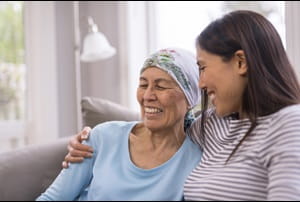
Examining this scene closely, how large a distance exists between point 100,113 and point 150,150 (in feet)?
1.49

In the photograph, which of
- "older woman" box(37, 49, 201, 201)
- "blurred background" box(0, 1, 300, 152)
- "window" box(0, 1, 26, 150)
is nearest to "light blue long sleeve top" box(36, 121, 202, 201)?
"older woman" box(37, 49, 201, 201)

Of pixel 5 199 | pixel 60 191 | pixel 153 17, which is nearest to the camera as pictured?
pixel 60 191

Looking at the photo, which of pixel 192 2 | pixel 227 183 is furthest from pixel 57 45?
pixel 227 183

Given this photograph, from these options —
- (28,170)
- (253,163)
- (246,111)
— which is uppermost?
(246,111)

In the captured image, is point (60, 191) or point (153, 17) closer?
point (60, 191)

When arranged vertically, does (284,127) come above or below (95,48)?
below

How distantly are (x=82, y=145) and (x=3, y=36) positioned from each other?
2085 millimetres

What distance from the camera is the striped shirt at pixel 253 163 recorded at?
1040 mm

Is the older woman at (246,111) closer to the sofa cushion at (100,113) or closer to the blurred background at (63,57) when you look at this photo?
the sofa cushion at (100,113)

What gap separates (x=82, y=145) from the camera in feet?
4.51

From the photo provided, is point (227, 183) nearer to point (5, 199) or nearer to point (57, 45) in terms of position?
point (5, 199)

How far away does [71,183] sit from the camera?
1331 millimetres

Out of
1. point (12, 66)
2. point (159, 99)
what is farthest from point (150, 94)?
point (12, 66)

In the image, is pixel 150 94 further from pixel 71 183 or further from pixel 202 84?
pixel 71 183
